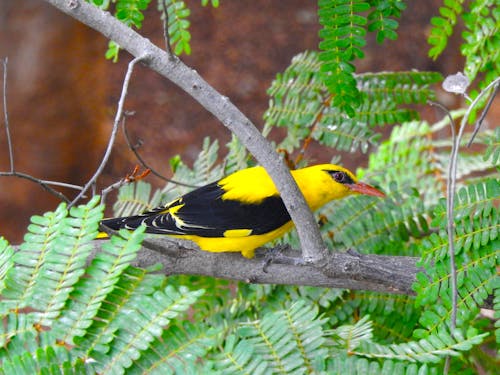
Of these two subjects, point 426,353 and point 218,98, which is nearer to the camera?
point 426,353

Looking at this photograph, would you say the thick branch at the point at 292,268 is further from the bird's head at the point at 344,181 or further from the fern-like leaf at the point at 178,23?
the fern-like leaf at the point at 178,23

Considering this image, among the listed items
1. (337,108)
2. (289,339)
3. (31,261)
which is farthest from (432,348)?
(337,108)

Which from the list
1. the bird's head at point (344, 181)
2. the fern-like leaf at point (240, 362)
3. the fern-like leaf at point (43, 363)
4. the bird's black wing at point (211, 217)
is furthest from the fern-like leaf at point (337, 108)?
the fern-like leaf at point (43, 363)

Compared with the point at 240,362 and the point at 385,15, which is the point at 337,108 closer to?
the point at 385,15

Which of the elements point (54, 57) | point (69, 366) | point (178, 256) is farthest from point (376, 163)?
point (54, 57)

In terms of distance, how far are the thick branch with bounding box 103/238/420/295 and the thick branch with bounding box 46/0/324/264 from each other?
0.25m

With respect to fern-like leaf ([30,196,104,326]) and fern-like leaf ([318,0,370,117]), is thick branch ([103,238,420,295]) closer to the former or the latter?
fern-like leaf ([30,196,104,326])

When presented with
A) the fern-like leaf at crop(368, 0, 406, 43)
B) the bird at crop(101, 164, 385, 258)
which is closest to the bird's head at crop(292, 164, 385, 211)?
the bird at crop(101, 164, 385, 258)

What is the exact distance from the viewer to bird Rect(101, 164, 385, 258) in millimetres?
1975

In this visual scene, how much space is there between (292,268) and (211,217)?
341mm

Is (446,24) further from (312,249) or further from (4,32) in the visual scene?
(4,32)

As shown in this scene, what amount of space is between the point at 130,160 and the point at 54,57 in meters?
0.83

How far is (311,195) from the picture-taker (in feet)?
6.89

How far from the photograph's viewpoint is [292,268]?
1.80 meters
